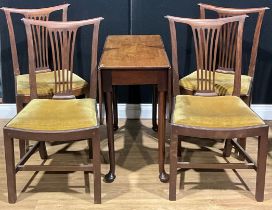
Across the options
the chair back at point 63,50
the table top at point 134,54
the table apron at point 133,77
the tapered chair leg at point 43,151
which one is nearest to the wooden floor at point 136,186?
the tapered chair leg at point 43,151

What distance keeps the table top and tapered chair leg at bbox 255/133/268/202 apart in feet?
2.05

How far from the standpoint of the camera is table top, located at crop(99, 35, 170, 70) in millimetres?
2480

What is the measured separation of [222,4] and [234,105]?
3.85 ft

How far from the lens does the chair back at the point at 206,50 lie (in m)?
2.65

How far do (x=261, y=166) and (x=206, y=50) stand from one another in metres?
0.74

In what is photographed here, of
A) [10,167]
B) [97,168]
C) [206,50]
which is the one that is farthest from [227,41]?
[10,167]

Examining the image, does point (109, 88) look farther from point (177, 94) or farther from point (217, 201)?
point (217, 201)

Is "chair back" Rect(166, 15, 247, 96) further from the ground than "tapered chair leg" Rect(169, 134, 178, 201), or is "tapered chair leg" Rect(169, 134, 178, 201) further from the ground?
"chair back" Rect(166, 15, 247, 96)

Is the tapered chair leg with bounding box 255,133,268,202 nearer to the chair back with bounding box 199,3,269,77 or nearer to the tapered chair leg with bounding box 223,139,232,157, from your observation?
the tapered chair leg with bounding box 223,139,232,157

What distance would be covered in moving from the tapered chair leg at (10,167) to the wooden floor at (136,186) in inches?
2.1

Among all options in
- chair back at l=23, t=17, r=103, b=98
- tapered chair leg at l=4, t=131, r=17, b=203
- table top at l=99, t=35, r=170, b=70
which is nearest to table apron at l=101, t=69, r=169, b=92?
table top at l=99, t=35, r=170, b=70

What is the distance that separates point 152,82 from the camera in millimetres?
2500

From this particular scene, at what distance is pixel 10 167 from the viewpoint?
245 cm

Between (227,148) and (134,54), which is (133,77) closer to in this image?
(134,54)
